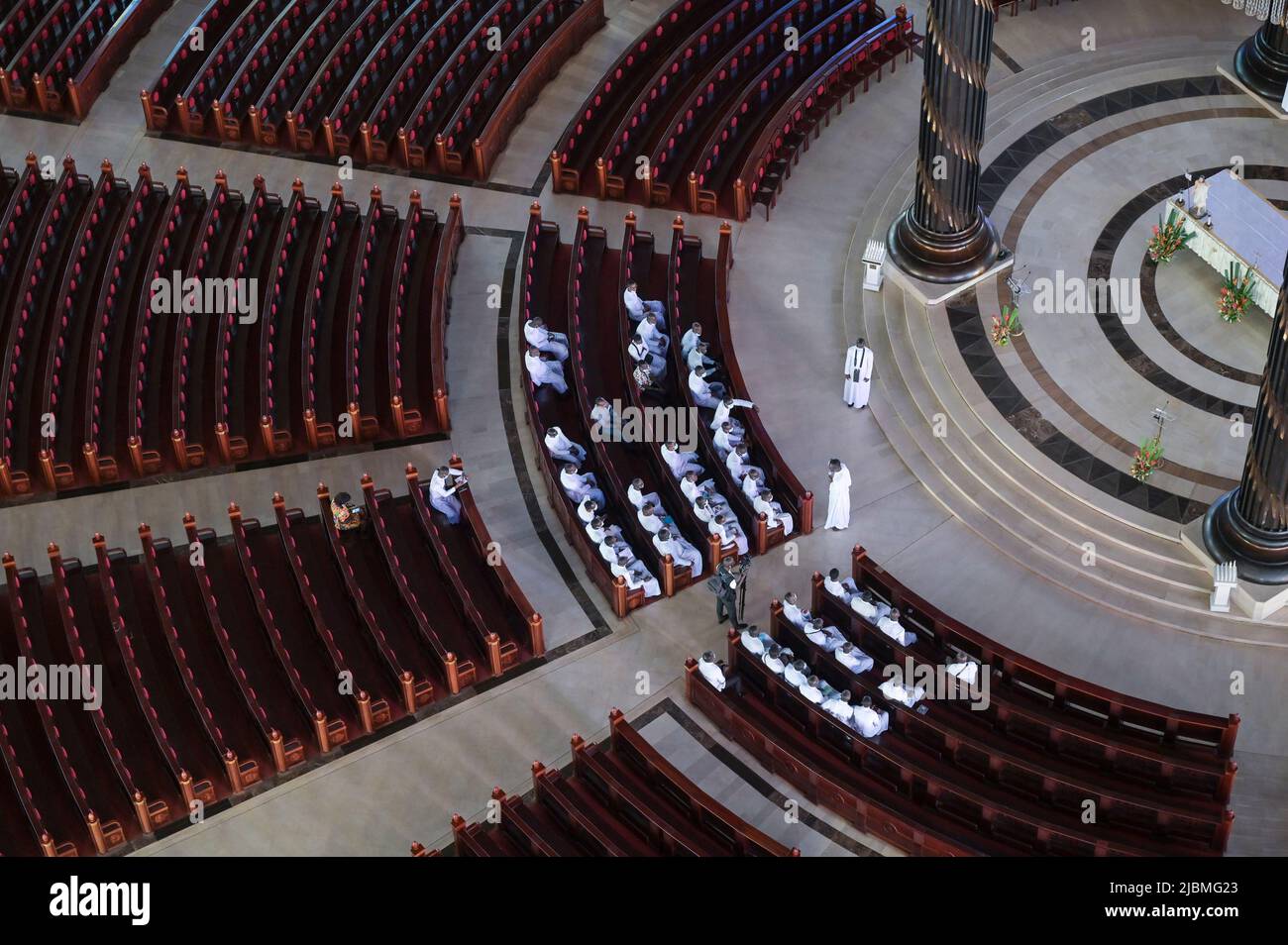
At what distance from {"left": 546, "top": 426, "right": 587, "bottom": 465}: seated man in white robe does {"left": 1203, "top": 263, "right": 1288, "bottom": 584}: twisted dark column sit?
6.45m

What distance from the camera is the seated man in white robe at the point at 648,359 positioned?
19547 millimetres

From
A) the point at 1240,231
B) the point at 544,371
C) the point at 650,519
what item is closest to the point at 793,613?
the point at 650,519

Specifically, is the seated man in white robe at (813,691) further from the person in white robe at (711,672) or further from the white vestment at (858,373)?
the white vestment at (858,373)

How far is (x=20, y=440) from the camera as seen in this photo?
19.3 m

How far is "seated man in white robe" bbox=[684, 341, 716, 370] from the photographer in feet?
63.9

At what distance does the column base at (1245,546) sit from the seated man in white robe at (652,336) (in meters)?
6.11

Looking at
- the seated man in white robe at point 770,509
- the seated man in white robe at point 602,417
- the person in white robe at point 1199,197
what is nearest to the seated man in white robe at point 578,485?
the seated man in white robe at point 602,417

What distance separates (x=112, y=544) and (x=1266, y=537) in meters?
11.7

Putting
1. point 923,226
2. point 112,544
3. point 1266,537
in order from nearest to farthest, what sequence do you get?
point 1266,537 → point 112,544 → point 923,226

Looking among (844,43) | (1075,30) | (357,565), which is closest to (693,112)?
(844,43)

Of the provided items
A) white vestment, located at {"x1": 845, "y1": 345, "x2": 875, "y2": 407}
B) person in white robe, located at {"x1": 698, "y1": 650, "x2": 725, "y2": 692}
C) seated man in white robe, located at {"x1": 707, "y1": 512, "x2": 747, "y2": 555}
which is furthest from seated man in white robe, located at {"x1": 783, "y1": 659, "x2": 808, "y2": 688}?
white vestment, located at {"x1": 845, "y1": 345, "x2": 875, "y2": 407}

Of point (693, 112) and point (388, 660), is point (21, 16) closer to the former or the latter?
point (693, 112)

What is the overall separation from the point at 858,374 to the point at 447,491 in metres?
4.64

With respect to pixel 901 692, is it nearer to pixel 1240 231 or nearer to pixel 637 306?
pixel 637 306
